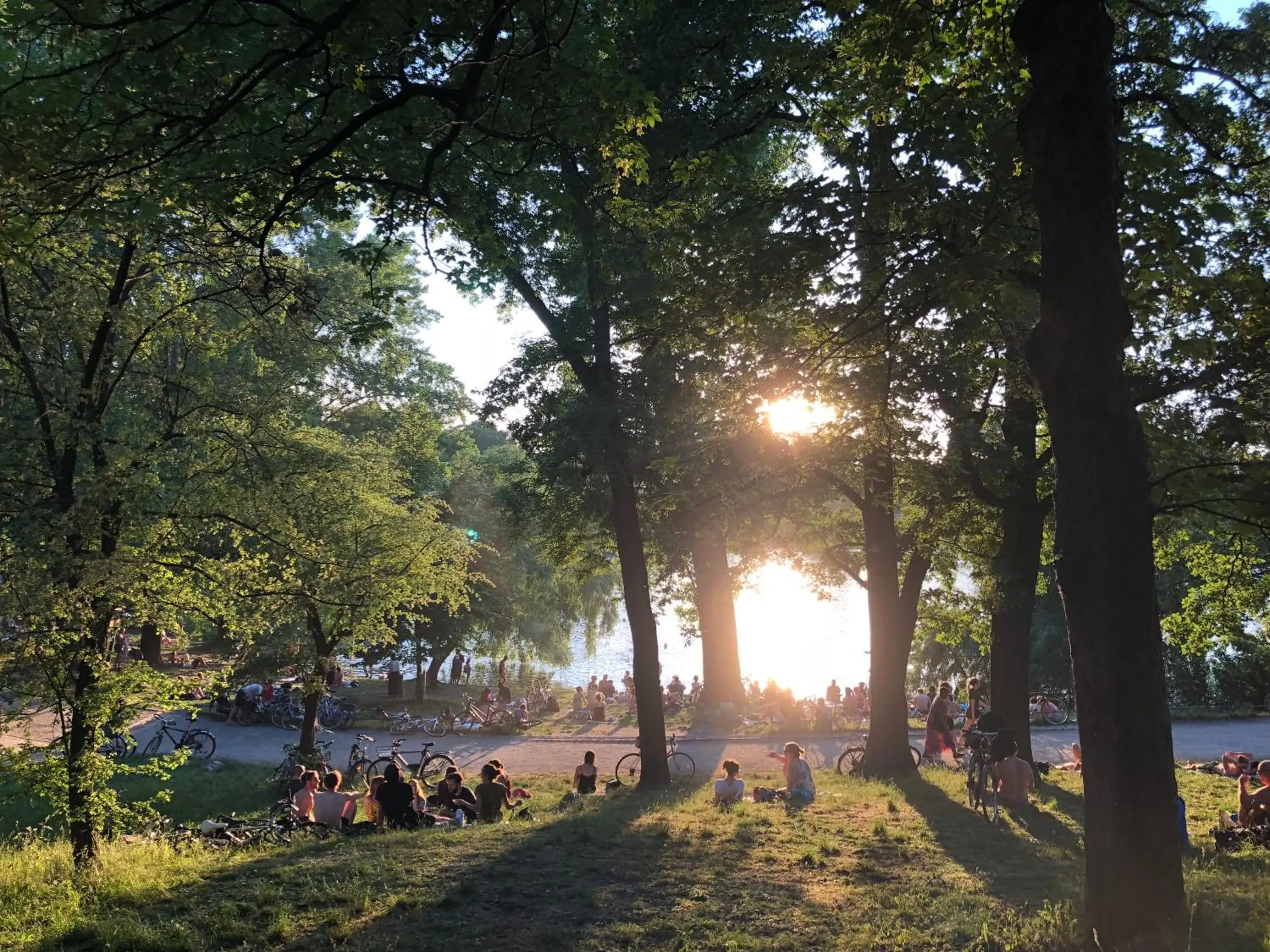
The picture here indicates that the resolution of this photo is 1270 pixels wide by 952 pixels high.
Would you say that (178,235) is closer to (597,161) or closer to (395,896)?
(597,161)

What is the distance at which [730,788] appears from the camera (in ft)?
42.4

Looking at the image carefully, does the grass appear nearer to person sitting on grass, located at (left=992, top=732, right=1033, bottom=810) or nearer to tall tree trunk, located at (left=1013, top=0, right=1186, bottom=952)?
tall tree trunk, located at (left=1013, top=0, right=1186, bottom=952)

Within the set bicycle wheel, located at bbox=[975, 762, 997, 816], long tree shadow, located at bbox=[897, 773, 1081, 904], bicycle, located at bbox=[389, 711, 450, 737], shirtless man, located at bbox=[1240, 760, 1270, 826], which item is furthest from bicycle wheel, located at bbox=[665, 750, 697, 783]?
bicycle, located at bbox=[389, 711, 450, 737]

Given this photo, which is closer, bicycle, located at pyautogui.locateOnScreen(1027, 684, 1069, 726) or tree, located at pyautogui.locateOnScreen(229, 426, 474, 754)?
tree, located at pyautogui.locateOnScreen(229, 426, 474, 754)

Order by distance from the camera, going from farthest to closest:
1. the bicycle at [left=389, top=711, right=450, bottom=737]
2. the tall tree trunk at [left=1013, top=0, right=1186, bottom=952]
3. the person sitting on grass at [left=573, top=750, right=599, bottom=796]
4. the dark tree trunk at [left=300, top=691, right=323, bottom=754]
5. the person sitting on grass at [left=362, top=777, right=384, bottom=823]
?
the bicycle at [left=389, top=711, right=450, bottom=737]
the dark tree trunk at [left=300, top=691, right=323, bottom=754]
the person sitting on grass at [left=573, top=750, right=599, bottom=796]
the person sitting on grass at [left=362, top=777, right=384, bottom=823]
the tall tree trunk at [left=1013, top=0, right=1186, bottom=952]

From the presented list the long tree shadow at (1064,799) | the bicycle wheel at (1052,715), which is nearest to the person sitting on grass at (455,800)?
the long tree shadow at (1064,799)

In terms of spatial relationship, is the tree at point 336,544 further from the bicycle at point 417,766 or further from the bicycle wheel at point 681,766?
the bicycle wheel at point 681,766

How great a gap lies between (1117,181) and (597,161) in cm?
658

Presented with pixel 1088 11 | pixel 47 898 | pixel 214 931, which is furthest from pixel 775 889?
pixel 1088 11

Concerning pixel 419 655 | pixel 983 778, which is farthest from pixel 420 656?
pixel 983 778

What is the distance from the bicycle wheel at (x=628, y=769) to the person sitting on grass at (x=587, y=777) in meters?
0.99

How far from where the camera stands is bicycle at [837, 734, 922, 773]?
16812mm

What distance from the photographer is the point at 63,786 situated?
8.38 metres

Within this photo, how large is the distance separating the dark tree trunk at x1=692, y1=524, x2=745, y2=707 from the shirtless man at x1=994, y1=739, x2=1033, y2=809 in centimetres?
1710
